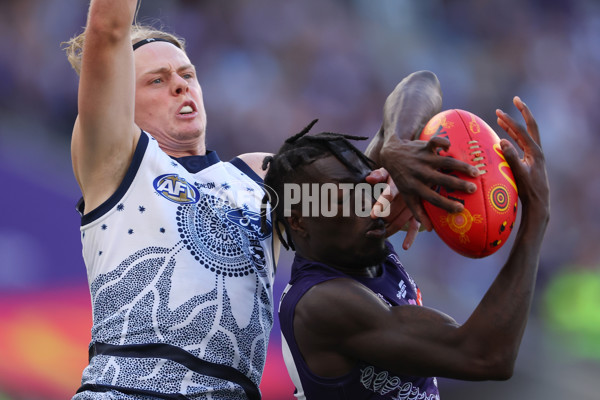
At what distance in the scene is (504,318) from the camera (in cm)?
238

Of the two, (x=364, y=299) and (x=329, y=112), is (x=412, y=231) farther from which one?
(x=329, y=112)

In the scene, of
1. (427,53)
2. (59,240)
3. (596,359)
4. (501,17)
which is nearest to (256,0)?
(427,53)

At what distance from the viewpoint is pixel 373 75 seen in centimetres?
788

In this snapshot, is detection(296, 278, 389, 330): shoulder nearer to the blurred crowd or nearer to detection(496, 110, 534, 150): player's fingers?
detection(496, 110, 534, 150): player's fingers

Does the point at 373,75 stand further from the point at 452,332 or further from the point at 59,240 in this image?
the point at 452,332

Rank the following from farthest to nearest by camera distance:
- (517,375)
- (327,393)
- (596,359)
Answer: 1. (596,359)
2. (517,375)
3. (327,393)

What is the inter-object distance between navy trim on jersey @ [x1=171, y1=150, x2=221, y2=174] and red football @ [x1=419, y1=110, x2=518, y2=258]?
4.46ft

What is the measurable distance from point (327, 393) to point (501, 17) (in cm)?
686

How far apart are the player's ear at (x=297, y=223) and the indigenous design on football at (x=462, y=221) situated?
1.85 feet

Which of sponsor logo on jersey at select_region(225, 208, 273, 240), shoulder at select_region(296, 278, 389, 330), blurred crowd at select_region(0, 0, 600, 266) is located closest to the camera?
shoulder at select_region(296, 278, 389, 330)

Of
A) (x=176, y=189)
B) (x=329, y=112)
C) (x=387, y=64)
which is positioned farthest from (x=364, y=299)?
(x=387, y=64)

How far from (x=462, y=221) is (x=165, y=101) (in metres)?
1.81

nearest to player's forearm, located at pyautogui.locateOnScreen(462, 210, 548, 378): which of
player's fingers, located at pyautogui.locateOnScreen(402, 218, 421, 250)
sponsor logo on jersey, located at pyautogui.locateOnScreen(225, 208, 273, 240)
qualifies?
player's fingers, located at pyautogui.locateOnScreen(402, 218, 421, 250)

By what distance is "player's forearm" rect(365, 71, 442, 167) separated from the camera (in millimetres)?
2698
